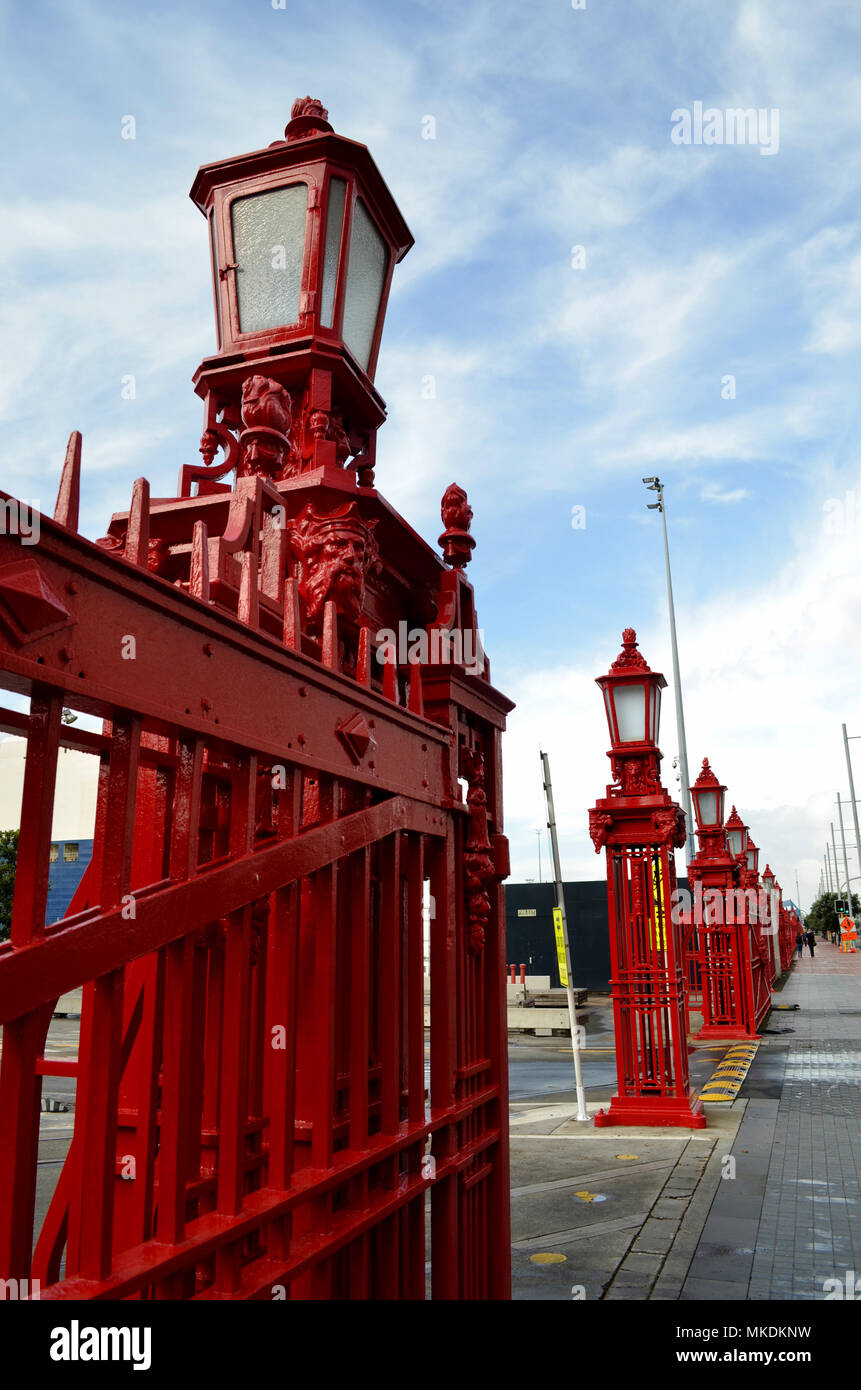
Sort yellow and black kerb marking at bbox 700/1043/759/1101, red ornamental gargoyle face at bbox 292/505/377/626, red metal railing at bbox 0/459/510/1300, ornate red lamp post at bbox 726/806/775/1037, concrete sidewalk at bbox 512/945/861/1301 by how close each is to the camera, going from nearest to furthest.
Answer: red metal railing at bbox 0/459/510/1300
red ornamental gargoyle face at bbox 292/505/377/626
concrete sidewalk at bbox 512/945/861/1301
yellow and black kerb marking at bbox 700/1043/759/1101
ornate red lamp post at bbox 726/806/775/1037

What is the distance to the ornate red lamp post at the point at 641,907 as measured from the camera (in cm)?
1091

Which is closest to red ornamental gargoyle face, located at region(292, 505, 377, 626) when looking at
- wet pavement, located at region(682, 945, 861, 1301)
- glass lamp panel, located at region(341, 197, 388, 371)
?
glass lamp panel, located at region(341, 197, 388, 371)

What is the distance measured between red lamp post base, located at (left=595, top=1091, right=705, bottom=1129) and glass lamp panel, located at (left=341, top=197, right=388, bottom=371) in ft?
30.3

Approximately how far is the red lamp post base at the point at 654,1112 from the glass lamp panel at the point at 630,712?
3.85 meters

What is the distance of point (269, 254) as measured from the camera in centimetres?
369

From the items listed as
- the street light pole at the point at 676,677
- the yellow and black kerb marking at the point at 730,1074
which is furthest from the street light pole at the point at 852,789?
the yellow and black kerb marking at the point at 730,1074

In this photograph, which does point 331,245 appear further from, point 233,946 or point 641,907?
point 641,907

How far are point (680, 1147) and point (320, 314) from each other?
8817 millimetres

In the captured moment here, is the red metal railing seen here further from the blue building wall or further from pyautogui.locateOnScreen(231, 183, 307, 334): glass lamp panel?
the blue building wall

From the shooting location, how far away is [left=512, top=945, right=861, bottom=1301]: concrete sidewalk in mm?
5906

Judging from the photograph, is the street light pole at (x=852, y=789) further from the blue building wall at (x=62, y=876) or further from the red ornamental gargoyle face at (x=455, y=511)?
the red ornamental gargoyle face at (x=455, y=511)
